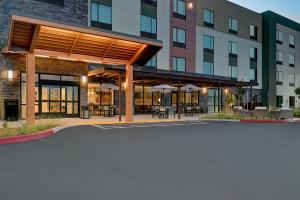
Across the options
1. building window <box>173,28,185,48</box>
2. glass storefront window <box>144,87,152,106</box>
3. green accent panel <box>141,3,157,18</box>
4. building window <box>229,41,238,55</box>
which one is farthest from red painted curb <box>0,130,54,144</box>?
building window <box>229,41,238,55</box>

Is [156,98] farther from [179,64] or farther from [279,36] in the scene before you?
[279,36]

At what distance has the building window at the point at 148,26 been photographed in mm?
22781

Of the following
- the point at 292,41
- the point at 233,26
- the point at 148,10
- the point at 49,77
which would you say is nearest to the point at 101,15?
the point at 148,10

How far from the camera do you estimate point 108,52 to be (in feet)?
48.5

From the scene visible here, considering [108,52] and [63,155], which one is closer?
[63,155]

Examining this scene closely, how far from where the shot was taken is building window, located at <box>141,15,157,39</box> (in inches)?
897

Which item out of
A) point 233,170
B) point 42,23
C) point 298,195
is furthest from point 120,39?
point 298,195

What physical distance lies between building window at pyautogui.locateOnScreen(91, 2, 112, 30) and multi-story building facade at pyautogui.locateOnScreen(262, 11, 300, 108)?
25795mm

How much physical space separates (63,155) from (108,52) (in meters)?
9.95

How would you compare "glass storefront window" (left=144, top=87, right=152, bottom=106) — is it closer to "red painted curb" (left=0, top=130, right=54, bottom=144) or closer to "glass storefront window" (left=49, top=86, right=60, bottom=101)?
"glass storefront window" (left=49, top=86, right=60, bottom=101)

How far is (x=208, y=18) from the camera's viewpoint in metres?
28.3

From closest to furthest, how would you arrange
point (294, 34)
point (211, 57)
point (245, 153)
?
point (245, 153)
point (211, 57)
point (294, 34)

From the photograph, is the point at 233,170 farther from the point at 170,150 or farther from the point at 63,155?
the point at 63,155

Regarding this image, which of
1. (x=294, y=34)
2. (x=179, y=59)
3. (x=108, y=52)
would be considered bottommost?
(x=108, y=52)
